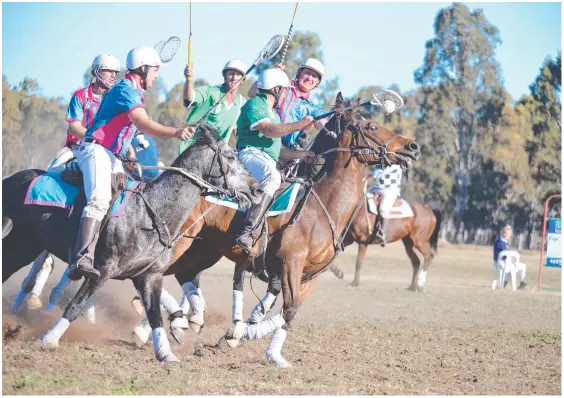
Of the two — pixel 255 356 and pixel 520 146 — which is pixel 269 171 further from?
pixel 520 146

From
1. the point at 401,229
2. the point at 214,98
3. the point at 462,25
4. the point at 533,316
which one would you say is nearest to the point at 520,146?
the point at 462,25

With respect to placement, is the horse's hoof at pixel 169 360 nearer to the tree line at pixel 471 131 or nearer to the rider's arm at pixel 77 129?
the rider's arm at pixel 77 129

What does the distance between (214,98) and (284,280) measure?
287 centimetres

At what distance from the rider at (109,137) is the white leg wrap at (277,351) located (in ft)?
7.74

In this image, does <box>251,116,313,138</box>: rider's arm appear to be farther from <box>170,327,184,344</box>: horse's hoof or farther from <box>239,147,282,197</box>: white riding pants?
<box>170,327,184,344</box>: horse's hoof

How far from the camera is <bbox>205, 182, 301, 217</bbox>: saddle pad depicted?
10273 millimetres

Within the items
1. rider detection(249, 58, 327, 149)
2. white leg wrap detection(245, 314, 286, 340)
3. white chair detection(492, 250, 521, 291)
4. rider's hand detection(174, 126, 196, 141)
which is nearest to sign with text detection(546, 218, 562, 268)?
white chair detection(492, 250, 521, 291)

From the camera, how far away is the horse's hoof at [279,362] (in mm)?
9422

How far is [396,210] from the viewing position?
21641 mm

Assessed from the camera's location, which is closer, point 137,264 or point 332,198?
point 137,264

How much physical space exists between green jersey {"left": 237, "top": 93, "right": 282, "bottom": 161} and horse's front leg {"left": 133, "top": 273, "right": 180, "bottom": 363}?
244cm

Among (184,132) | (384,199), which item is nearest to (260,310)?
(184,132)

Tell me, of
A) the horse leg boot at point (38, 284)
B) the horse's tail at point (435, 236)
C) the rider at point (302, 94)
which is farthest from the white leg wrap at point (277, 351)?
the horse's tail at point (435, 236)

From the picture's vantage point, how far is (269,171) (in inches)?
402
